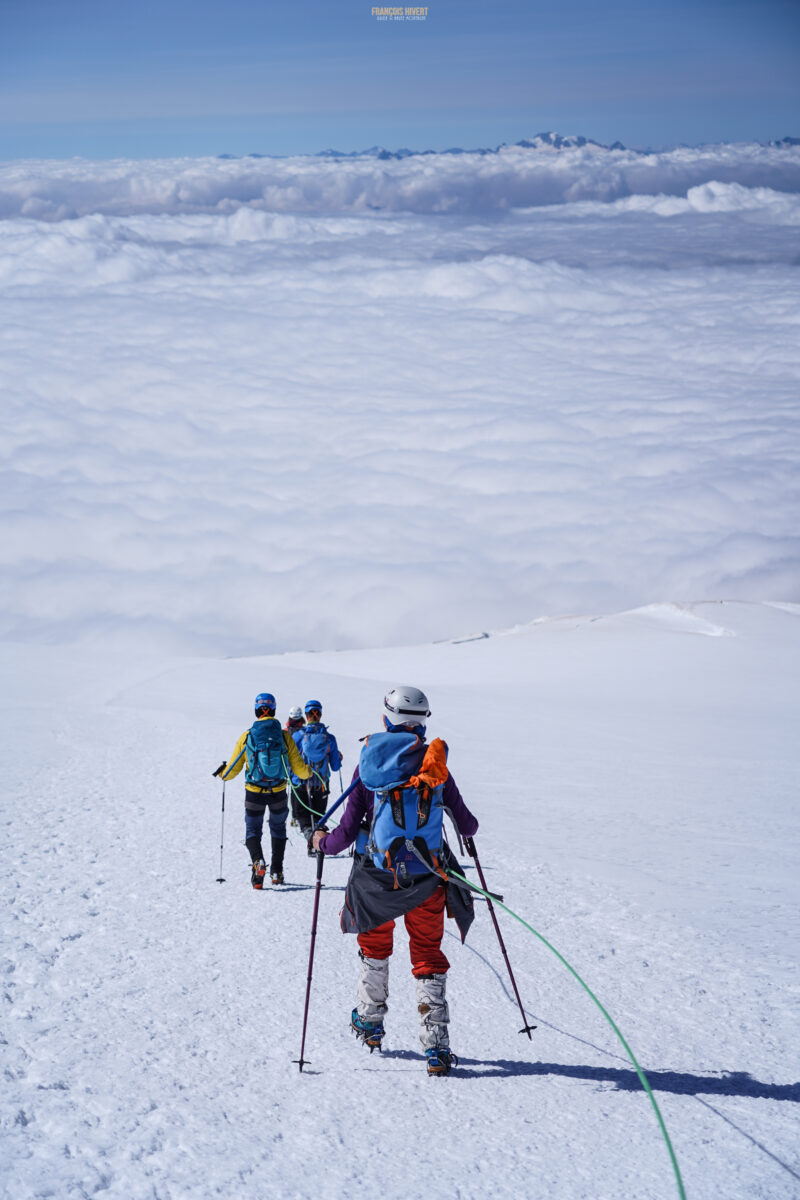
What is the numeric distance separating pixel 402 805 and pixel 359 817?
263mm

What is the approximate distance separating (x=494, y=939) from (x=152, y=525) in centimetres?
13315

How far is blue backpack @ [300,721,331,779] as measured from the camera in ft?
24.6

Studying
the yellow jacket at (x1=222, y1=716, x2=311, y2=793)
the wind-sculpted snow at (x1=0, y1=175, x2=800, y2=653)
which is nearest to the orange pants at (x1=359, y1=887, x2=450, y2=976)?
the yellow jacket at (x1=222, y1=716, x2=311, y2=793)

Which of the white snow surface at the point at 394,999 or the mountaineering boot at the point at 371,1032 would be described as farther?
the mountaineering boot at the point at 371,1032

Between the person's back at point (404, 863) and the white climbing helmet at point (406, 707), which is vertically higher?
the white climbing helmet at point (406, 707)

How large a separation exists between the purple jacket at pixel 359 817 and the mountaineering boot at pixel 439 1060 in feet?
2.90

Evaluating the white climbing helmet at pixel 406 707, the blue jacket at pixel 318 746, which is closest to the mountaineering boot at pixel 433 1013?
the white climbing helmet at pixel 406 707

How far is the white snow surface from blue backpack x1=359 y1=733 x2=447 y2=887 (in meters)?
0.89

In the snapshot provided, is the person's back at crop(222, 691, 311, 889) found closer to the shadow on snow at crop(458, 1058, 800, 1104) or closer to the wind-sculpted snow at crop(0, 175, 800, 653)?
the shadow on snow at crop(458, 1058, 800, 1104)

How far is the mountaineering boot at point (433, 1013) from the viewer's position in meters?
3.75

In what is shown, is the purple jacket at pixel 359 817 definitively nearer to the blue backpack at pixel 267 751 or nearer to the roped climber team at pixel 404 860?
the roped climber team at pixel 404 860

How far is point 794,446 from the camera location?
5571 inches

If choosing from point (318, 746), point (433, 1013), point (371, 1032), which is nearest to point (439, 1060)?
point (433, 1013)

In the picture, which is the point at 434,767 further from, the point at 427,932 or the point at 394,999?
the point at 394,999
